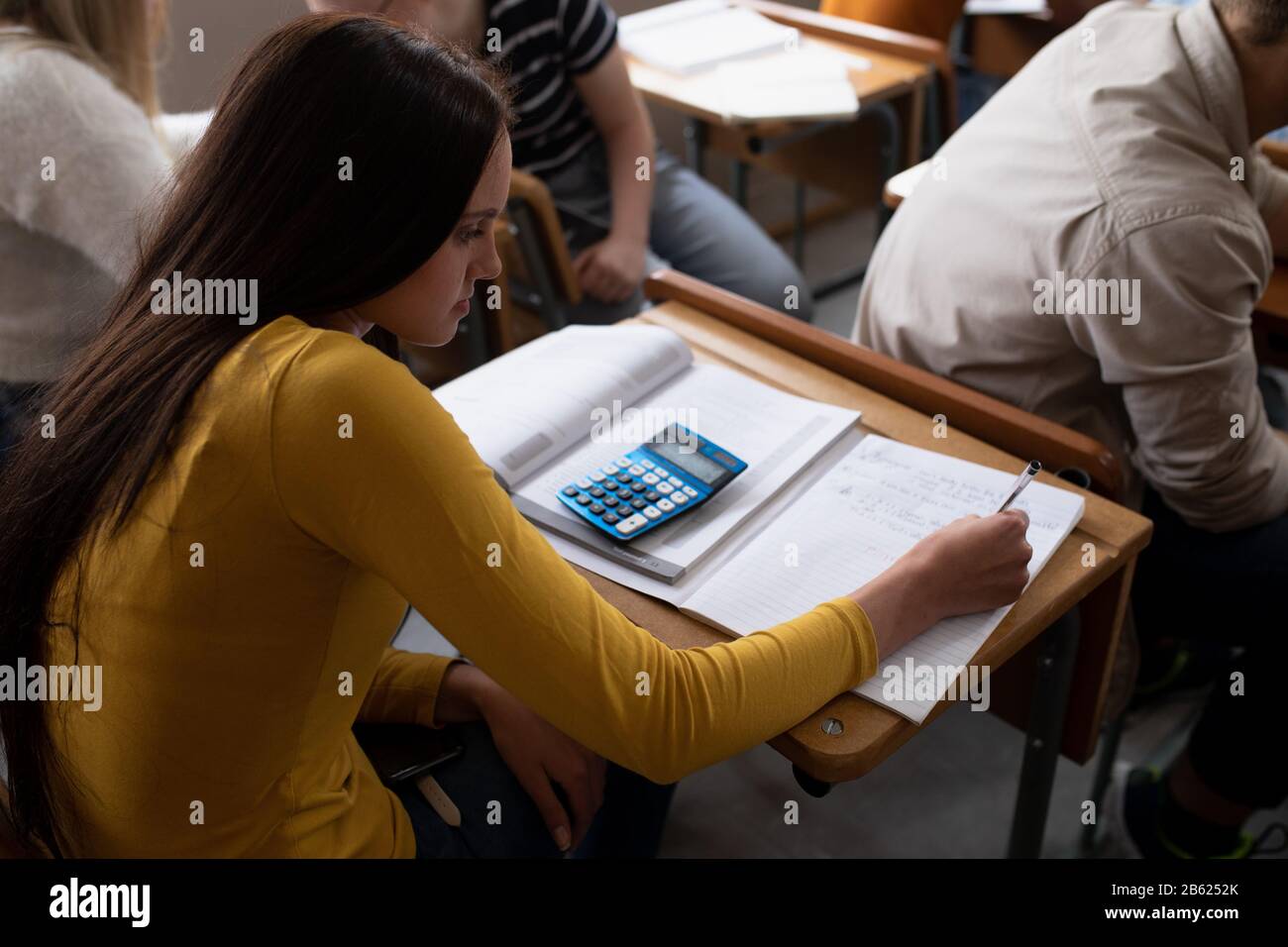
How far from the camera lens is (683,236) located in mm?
2521

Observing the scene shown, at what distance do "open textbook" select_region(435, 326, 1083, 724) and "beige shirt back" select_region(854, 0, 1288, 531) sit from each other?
220mm

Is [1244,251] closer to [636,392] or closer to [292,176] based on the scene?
[636,392]

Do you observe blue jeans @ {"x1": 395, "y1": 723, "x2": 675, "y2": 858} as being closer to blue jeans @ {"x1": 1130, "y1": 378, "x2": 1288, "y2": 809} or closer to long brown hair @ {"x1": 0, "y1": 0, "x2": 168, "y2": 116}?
blue jeans @ {"x1": 1130, "y1": 378, "x2": 1288, "y2": 809}

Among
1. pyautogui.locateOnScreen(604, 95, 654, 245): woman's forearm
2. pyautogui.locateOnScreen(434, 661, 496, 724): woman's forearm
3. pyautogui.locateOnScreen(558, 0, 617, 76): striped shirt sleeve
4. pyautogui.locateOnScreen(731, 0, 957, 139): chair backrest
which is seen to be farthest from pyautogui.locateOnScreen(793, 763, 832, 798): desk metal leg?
pyautogui.locateOnScreen(731, 0, 957, 139): chair backrest

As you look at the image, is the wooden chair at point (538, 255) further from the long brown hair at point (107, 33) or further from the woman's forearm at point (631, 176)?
the long brown hair at point (107, 33)

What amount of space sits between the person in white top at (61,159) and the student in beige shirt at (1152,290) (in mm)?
1009

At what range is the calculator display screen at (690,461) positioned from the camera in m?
1.21

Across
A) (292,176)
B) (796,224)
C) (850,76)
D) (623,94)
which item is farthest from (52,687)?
(796,224)

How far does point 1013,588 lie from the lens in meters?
1.07

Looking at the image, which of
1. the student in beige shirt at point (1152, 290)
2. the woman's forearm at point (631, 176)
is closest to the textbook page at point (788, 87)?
the woman's forearm at point (631, 176)

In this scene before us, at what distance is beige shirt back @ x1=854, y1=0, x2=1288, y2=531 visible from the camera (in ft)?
4.17

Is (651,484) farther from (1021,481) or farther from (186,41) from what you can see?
(186,41)

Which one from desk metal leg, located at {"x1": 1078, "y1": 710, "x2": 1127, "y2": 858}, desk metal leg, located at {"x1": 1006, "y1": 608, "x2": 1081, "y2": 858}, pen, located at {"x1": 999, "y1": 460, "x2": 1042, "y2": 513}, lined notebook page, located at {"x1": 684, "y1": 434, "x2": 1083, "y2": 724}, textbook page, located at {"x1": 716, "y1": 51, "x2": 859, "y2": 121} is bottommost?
desk metal leg, located at {"x1": 1078, "y1": 710, "x2": 1127, "y2": 858}

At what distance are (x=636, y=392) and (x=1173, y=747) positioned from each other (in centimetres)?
119
